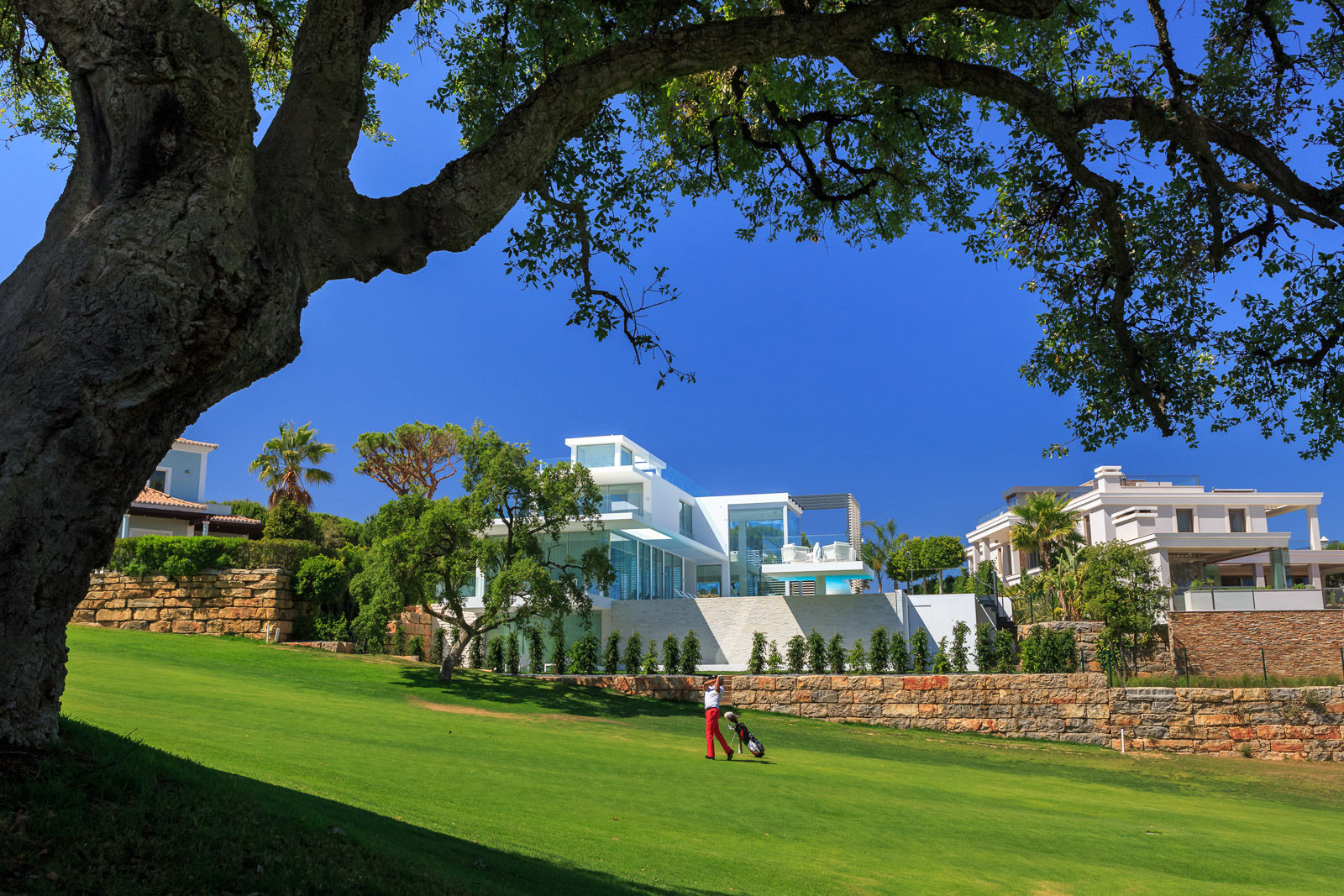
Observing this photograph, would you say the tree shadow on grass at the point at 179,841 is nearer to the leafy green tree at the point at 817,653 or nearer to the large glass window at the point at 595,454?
the leafy green tree at the point at 817,653

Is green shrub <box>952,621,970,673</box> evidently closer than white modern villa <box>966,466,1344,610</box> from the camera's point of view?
Yes

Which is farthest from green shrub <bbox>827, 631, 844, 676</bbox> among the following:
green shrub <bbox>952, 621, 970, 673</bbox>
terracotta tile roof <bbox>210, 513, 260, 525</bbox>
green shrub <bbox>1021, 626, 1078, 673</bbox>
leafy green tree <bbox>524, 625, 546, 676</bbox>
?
terracotta tile roof <bbox>210, 513, 260, 525</bbox>

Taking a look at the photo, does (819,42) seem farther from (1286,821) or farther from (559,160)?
(1286,821)

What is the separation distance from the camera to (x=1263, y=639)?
29438 mm

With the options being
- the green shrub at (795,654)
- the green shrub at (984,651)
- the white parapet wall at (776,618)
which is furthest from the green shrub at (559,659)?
the green shrub at (984,651)

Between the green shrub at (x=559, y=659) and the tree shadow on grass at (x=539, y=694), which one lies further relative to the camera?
the green shrub at (x=559, y=659)

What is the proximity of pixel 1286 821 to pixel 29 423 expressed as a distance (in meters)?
18.9

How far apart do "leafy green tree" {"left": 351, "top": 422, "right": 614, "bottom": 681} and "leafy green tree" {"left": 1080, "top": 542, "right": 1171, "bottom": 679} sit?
1617cm

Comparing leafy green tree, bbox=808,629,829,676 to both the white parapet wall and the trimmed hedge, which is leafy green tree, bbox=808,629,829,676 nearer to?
the white parapet wall

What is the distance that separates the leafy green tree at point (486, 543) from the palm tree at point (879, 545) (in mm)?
31836

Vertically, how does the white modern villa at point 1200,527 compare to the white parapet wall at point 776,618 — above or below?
above

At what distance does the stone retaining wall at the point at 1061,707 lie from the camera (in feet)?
77.9

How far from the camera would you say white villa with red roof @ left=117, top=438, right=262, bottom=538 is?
3875 centimetres

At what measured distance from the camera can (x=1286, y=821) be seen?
51.0 feet
